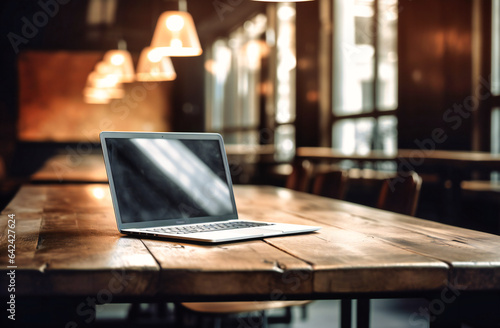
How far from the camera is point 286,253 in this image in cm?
110

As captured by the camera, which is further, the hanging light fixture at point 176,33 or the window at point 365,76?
the window at point 365,76

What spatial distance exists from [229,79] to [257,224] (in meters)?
8.04

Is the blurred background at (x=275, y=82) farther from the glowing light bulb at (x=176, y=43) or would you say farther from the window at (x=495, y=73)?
the glowing light bulb at (x=176, y=43)

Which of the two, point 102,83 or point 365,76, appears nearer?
point 365,76

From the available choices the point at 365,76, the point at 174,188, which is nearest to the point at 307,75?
the point at 365,76

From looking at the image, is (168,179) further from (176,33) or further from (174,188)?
(176,33)

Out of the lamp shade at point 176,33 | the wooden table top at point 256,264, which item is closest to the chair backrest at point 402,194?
the wooden table top at point 256,264

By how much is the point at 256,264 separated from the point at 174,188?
55cm

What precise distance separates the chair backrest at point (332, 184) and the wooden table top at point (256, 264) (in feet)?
4.26

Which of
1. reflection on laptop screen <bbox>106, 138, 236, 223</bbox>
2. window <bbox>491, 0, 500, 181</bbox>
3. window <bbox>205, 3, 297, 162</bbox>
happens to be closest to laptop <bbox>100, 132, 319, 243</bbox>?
reflection on laptop screen <bbox>106, 138, 236, 223</bbox>

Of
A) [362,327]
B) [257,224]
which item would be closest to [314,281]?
[257,224]

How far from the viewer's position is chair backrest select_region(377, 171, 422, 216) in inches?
76.6

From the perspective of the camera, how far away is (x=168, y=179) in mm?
1492

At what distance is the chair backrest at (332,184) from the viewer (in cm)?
271
